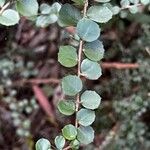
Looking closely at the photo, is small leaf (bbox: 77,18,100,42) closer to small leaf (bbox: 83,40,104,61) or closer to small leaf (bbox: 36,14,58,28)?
small leaf (bbox: 83,40,104,61)

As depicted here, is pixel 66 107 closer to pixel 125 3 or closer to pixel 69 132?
pixel 69 132

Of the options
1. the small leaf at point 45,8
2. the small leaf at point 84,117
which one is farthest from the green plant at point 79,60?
the small leaf at point 45,8

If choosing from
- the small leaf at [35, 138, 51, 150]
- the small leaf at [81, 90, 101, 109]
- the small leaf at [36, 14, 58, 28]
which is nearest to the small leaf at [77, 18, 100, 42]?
the small leaf at [81, 90, 101, 109]

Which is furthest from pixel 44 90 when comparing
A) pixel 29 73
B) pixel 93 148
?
Answer: pixel 93 148

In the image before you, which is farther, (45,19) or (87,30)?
(45,19)

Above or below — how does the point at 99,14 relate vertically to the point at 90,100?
above

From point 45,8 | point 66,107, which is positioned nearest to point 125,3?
point 45,8

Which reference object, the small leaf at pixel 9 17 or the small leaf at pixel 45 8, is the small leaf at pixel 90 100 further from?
the small leaf at pixel 45 8
